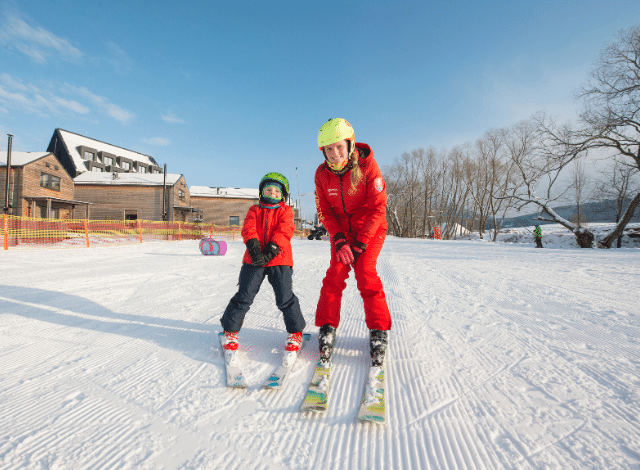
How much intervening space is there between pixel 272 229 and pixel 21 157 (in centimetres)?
3163

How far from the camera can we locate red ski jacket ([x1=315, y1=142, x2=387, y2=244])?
2166mm

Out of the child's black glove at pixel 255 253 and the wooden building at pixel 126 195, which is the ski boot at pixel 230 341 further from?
the wooden building at pixel 126 195

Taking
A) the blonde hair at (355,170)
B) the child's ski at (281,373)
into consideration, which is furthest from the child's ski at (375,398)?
the blonde hair at (355,170)

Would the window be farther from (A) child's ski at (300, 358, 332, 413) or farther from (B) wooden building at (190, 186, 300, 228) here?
(A) child's ski at (300, 358, 332, 413)

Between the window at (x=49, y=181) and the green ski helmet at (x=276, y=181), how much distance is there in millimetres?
30810

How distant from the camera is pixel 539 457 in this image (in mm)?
1145

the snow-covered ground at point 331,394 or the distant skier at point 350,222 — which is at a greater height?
the distant skier at point 350,222

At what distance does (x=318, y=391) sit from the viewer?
5.23ft

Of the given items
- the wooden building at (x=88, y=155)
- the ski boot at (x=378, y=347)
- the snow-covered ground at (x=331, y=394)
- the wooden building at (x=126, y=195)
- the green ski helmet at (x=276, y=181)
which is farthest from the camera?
the wooden building at (x=88, y=155)

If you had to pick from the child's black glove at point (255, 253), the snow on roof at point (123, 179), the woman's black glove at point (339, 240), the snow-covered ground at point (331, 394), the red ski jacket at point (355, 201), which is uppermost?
the snow on roof at point (123, 179)

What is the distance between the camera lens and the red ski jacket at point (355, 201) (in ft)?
7.11

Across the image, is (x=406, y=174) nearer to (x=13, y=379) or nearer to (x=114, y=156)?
(x=114, y=156)

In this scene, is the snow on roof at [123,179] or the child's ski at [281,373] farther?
the snow on roof at [123,179]

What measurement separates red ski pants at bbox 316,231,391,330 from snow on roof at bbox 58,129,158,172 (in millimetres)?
38609
